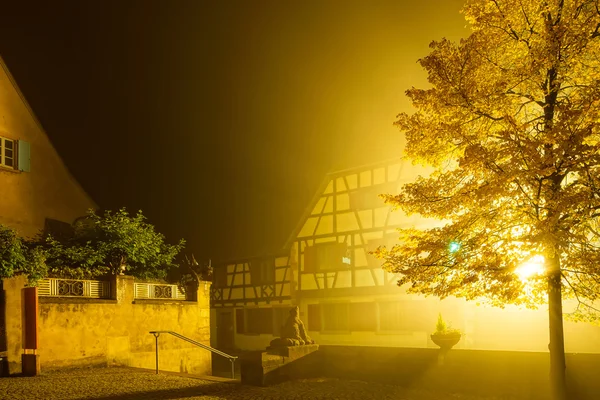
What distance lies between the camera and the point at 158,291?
18.0 meters

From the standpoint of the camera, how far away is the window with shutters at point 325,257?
24666 millimetres

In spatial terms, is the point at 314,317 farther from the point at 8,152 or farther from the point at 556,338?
the point at 556,338

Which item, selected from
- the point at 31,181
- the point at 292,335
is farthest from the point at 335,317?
the point at 31,181

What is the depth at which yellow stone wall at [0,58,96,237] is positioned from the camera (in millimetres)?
19156

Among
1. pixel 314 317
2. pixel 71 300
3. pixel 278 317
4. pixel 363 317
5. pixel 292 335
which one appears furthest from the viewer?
pixel 278 317

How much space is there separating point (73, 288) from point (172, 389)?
508cm

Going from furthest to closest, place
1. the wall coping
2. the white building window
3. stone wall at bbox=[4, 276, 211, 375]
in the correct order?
the white building window, the wall coping, stone wall at bbox=[4, 276, 211, 375]

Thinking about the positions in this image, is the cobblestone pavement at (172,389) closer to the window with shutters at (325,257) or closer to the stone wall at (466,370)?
the stone wall at (466,370)

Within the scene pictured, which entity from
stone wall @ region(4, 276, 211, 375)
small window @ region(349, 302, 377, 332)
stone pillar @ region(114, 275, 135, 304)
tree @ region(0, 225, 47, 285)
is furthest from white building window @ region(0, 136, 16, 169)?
small window @ region(349, 302, 377, 332)

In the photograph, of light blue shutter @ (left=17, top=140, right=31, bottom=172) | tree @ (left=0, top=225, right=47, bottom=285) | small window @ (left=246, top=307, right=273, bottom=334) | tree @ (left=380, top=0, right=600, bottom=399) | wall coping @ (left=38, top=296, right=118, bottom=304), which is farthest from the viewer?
small window @ (left=246, top=307, right=273, bottom=334)

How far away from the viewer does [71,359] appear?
14266 millimetres

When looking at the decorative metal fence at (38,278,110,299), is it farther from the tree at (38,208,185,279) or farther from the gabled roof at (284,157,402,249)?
the gabled roof at (284,157,402,249)

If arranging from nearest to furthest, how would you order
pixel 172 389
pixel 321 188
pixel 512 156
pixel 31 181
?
pixel 512 156, pixel 172 389, pixel 31 181, pixel 321 188

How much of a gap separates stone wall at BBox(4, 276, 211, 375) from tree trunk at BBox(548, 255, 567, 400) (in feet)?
37.0
